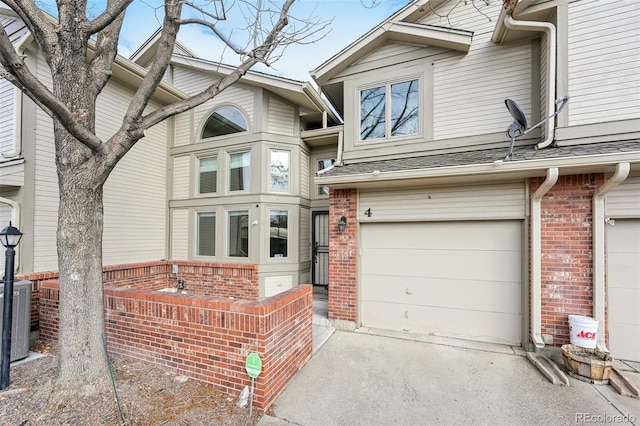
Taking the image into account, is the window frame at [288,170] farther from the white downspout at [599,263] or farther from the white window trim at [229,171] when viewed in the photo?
the white downspout at [599,263]

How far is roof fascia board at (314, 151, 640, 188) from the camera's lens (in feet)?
11.9

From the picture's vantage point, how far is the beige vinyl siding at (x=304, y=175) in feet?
24.7

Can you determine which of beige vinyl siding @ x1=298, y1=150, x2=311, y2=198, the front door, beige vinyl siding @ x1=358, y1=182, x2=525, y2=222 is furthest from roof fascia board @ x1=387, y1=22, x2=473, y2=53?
the front door

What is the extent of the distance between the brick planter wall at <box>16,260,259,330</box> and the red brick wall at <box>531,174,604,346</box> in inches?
220

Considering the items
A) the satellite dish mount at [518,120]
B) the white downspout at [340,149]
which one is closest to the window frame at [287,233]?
the white downspout at [340,149]

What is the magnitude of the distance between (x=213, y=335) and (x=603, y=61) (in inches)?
257

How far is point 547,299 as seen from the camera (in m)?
4.22

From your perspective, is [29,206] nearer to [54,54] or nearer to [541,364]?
[54,54]

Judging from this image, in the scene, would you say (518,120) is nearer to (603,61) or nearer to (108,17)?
(603,61)

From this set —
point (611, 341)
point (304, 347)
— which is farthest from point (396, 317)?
point (611, 341)

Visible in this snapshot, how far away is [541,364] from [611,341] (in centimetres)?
127

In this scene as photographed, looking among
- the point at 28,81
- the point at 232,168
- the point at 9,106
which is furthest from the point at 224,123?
the point at 28,81

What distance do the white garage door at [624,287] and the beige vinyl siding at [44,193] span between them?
9.41 m

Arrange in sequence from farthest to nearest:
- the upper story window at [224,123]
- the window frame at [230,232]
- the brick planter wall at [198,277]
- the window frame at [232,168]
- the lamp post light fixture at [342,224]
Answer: the upper story window at [224,123]
the window frame at [232,168]
the window frame at [230,232]
the brick planter wall at [198,277]
the lamp post light fixture at [342,224]
